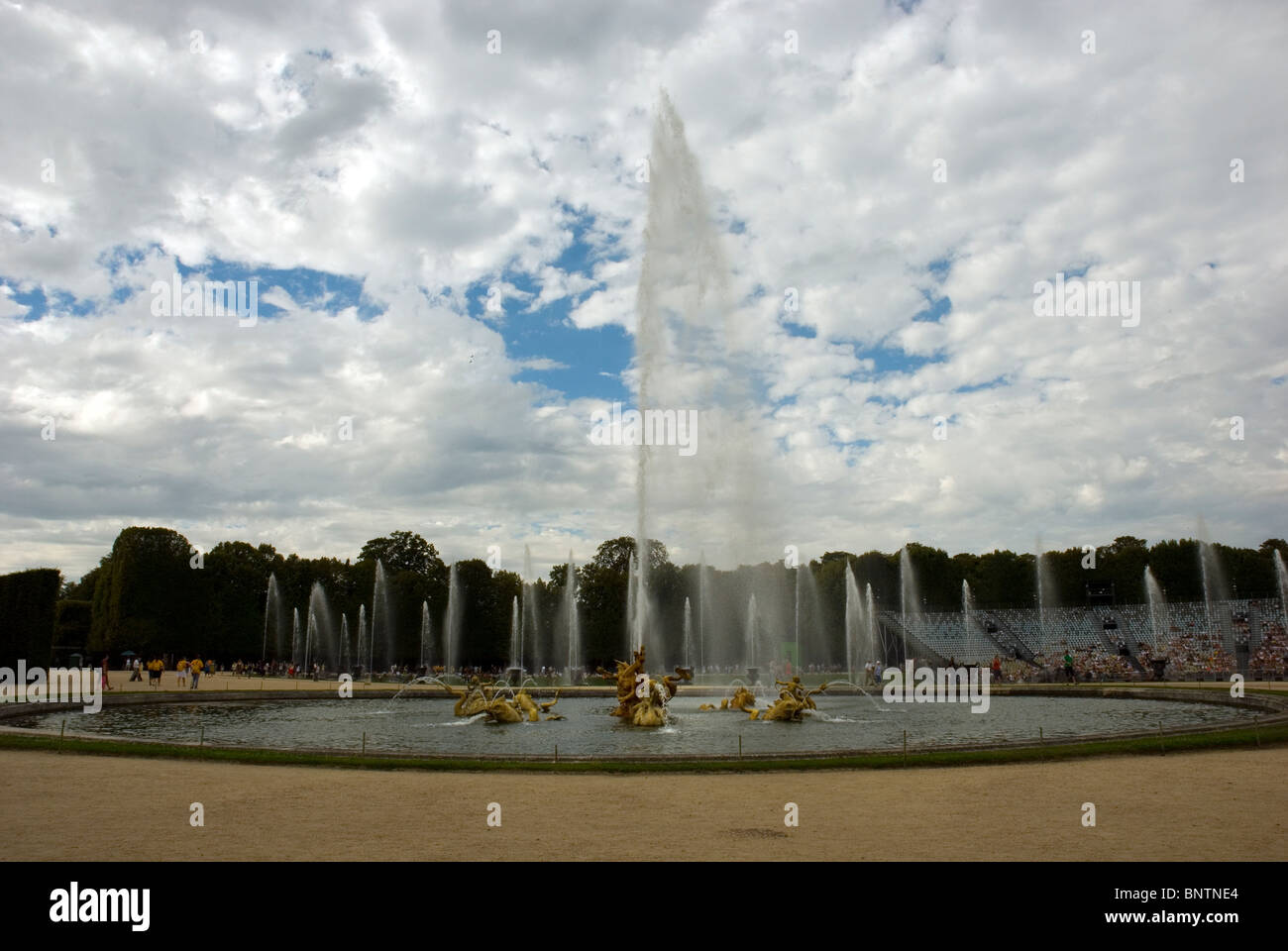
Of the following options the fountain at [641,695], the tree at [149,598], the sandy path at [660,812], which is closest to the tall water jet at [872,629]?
the fountain at [641,695]

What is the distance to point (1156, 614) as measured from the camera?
70.8 meters

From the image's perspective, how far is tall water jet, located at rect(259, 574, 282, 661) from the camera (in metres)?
73.9

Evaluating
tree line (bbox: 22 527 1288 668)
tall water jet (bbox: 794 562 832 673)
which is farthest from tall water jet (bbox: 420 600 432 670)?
tall water jet (bbox: 794 562 832 673)

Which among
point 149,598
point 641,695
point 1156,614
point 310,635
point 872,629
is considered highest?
point 149,598

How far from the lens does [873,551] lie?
296ft

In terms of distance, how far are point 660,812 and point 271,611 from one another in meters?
71.1

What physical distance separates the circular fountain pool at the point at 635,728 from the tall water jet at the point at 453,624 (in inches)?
1304

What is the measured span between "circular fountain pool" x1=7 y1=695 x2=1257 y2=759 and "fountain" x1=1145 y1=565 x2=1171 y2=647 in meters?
37.6

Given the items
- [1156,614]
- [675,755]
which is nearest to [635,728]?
[675,755]

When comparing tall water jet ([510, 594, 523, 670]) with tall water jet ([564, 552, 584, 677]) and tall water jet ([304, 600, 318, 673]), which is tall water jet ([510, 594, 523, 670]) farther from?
tall water jet ([304, 600, 318, 673])

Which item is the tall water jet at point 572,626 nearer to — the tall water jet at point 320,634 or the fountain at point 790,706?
the tall water jet at point 320,634

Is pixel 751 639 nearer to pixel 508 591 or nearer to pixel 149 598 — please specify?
pixel 508 591

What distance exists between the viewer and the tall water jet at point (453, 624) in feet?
228

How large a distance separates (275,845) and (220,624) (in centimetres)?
6899
